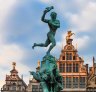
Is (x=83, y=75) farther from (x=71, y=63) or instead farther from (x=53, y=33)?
(x=53, y=33)

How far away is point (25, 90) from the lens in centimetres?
5488

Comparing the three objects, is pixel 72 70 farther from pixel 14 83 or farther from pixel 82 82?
pixel 14 83

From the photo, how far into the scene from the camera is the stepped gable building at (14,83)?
54.5 metres

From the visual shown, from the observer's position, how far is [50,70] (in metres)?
21.5

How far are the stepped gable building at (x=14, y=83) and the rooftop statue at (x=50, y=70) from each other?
32.9 metres

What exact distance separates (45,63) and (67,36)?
32.8 m

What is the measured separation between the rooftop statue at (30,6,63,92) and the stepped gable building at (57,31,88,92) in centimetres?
3120

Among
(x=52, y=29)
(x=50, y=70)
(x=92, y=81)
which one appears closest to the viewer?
(x=50, y=70)

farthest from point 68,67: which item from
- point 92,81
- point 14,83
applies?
point 14,83

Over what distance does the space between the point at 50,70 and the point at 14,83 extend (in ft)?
111

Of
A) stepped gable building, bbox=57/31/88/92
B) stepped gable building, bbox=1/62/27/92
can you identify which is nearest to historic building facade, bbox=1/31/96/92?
Answer: stepped gable building, bbox=57/31/88/92

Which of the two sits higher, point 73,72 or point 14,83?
point 73,72

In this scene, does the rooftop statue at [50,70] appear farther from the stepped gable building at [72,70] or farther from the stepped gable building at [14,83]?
the stepped gable building at [14,83]

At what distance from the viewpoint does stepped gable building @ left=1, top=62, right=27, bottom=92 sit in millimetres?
54531
